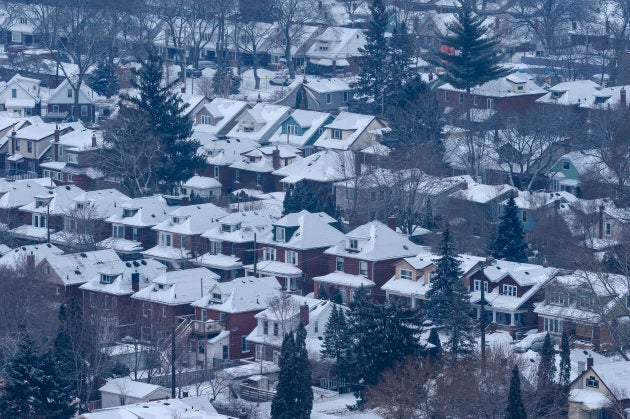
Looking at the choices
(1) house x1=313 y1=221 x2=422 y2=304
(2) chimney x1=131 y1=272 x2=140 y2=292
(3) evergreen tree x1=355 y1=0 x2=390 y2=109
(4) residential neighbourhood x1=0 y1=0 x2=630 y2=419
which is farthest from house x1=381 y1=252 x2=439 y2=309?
(3) evergreen tree x1=355 y1=0 x2=390 y2=109

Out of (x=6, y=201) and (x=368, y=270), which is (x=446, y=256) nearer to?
(x=368, y=270)

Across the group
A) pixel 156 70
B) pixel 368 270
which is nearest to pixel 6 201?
pixel 156 70

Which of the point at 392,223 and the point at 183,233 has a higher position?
the point at 392,223

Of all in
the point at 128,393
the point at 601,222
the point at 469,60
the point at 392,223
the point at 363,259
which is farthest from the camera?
the point at 469,60

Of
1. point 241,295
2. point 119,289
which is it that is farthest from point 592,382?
point 119,289

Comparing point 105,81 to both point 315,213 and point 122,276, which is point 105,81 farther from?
point 122,276

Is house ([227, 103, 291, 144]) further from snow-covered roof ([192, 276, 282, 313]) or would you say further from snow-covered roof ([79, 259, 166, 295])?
snow-covered roof ([192, 276, 282, 313])

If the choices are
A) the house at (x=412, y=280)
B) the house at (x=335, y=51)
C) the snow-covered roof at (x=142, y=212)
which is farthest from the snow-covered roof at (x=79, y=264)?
the house at (x=335, y=51)
